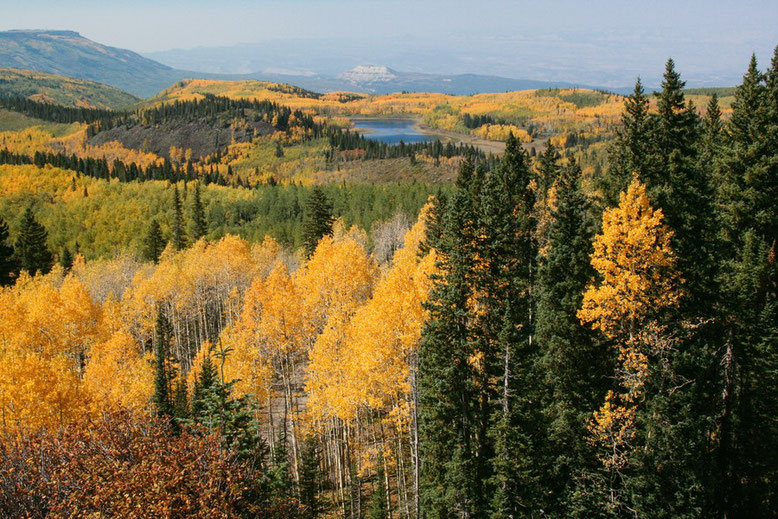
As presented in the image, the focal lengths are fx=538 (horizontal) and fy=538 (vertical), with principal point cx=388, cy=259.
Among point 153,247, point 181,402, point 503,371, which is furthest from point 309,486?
point 153,247

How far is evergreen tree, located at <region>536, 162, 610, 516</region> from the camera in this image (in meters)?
25.2

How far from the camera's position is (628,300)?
23828mm

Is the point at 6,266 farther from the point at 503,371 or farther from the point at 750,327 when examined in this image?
the point at 750,327

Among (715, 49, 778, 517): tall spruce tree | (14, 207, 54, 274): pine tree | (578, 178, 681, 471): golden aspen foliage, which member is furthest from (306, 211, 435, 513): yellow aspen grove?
(14, 207, 54, 274): pine tree

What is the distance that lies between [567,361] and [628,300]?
4266 millimetres

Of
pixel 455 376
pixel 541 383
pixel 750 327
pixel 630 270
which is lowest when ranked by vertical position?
pixel 541 383

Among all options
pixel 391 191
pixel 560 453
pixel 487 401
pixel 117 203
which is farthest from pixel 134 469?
pixel 117 203

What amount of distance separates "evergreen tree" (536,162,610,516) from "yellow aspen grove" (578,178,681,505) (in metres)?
1.17

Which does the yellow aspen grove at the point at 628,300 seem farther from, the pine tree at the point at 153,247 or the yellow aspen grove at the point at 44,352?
the pine tree at the point at 153,247

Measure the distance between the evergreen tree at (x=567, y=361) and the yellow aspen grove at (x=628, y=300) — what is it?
3.83ft

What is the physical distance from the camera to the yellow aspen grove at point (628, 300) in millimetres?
23609

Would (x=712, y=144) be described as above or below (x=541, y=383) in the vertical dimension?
above

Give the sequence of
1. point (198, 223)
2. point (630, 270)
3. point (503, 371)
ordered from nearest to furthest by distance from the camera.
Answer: point (630, 270), point (503, 371), point (198, 223)

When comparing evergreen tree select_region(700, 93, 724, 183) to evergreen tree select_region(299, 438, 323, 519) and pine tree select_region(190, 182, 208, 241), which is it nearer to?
evergreen tree select_region(299, 438, 323, 519)
